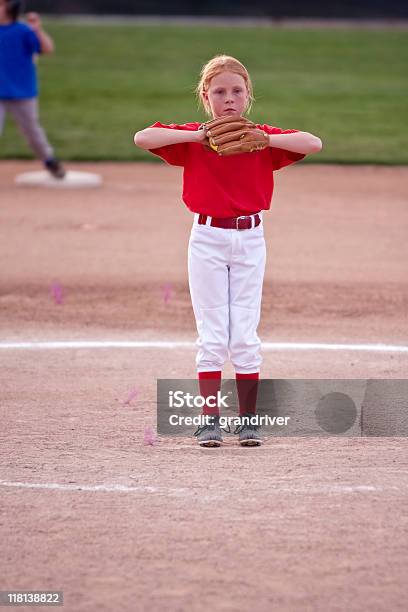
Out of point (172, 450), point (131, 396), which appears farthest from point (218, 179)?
point (131, 396)

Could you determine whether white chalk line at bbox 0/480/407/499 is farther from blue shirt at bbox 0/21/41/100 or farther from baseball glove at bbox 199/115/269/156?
blue shirt at bbox 0/21/41/100

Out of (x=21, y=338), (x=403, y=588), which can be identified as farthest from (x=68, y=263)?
(x=403, y=588)

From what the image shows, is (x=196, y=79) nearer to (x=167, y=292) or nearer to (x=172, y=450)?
(x=167, y=292)

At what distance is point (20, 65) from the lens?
10.7 metres

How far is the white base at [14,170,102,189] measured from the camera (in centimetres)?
1156

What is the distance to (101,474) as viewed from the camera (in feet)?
15.3

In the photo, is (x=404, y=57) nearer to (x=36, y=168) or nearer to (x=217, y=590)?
(x=36, y=168)

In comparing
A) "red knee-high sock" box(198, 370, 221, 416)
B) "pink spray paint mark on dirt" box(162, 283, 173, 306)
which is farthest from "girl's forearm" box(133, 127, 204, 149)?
"pink spray paint mark on dirt" box(162, 283, 173, 306)

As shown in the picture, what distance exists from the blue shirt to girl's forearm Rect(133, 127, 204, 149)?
20.0 ft

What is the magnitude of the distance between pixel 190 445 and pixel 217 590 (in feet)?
4.75

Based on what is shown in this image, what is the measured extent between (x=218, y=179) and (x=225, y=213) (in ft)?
0.50

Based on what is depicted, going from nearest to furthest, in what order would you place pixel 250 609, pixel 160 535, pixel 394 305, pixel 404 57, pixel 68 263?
pixel 250 609 → pixel 160 535 → pixel 394 305 → pixel 68 263 → pixel 404 57

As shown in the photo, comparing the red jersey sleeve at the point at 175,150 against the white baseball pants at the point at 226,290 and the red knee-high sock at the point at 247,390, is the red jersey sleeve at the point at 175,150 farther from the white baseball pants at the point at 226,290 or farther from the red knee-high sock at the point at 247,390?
the red knee-high sock at the point at 247,390

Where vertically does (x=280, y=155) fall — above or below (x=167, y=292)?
above
